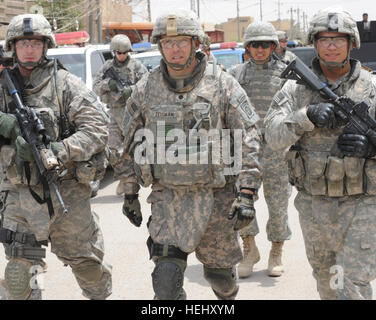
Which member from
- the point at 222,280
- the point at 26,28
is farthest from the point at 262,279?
the point at 26,28

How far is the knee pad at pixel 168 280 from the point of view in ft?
13.5

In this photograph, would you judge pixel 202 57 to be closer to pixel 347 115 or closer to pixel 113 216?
pixel 347 115

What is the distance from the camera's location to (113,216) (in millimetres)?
8352

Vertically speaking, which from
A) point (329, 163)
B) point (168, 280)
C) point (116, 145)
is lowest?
point (168, 280)

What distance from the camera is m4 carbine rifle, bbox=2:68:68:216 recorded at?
4.40 meters

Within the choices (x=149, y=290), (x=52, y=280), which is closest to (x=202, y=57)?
(x=149, y=290)

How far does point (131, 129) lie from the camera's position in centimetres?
450

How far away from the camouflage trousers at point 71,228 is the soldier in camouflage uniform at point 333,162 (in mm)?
1393

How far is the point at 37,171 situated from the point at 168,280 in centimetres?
116

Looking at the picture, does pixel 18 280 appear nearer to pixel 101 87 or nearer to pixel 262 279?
pixel 262 279

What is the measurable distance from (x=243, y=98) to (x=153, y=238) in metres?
1.04

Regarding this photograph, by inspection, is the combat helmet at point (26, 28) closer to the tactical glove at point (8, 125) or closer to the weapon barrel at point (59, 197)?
the tactical glove at point (8, 125)

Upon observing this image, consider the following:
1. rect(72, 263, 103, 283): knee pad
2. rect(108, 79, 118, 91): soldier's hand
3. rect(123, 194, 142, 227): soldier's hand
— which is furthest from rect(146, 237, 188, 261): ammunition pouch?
rect(108, 79, 118, 91): soldier's hand

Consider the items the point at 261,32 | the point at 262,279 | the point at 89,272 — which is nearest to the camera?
the point at 89,272
